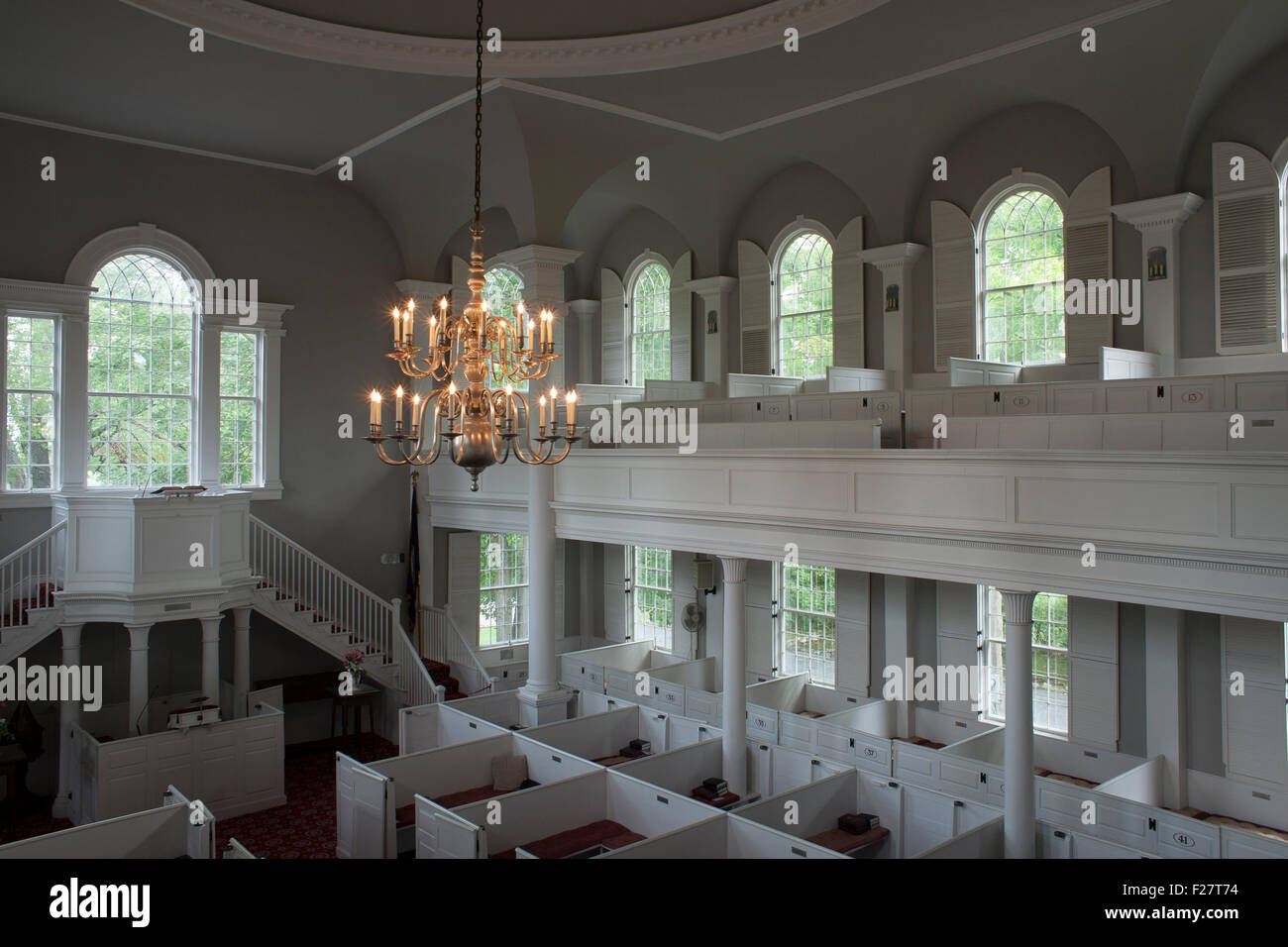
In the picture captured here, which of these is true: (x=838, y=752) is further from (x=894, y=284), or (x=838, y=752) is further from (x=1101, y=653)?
(x=894, y=284)

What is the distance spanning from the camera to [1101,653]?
446 inches

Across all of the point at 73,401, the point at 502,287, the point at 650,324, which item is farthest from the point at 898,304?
the point at 73,401

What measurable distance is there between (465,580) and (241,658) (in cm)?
467

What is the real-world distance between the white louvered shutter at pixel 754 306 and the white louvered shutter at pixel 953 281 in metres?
3.10

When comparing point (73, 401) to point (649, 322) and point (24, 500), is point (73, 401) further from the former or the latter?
point (649, 322)

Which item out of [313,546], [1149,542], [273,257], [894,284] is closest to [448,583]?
[313,546]

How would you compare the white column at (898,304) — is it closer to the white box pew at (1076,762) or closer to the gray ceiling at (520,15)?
the gray ceiling at (520,15)

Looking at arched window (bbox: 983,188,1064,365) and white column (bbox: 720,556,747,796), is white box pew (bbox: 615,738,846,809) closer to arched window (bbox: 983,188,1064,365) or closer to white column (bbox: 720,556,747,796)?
white column (bbox: 720,556,747,796)

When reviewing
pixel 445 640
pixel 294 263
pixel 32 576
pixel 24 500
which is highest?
pixel 294 263

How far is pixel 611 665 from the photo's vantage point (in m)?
16.4

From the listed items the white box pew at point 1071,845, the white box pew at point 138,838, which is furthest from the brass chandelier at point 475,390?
the white box pew at point 1071,845

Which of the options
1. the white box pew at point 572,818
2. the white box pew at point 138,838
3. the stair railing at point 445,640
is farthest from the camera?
the stair railing at point 445,640

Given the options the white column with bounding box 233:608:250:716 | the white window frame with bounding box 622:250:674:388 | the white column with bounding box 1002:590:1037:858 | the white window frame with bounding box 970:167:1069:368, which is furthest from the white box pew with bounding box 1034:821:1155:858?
the white window frame with bounding box 622:250:674:388

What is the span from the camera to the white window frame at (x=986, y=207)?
39.9 feet
